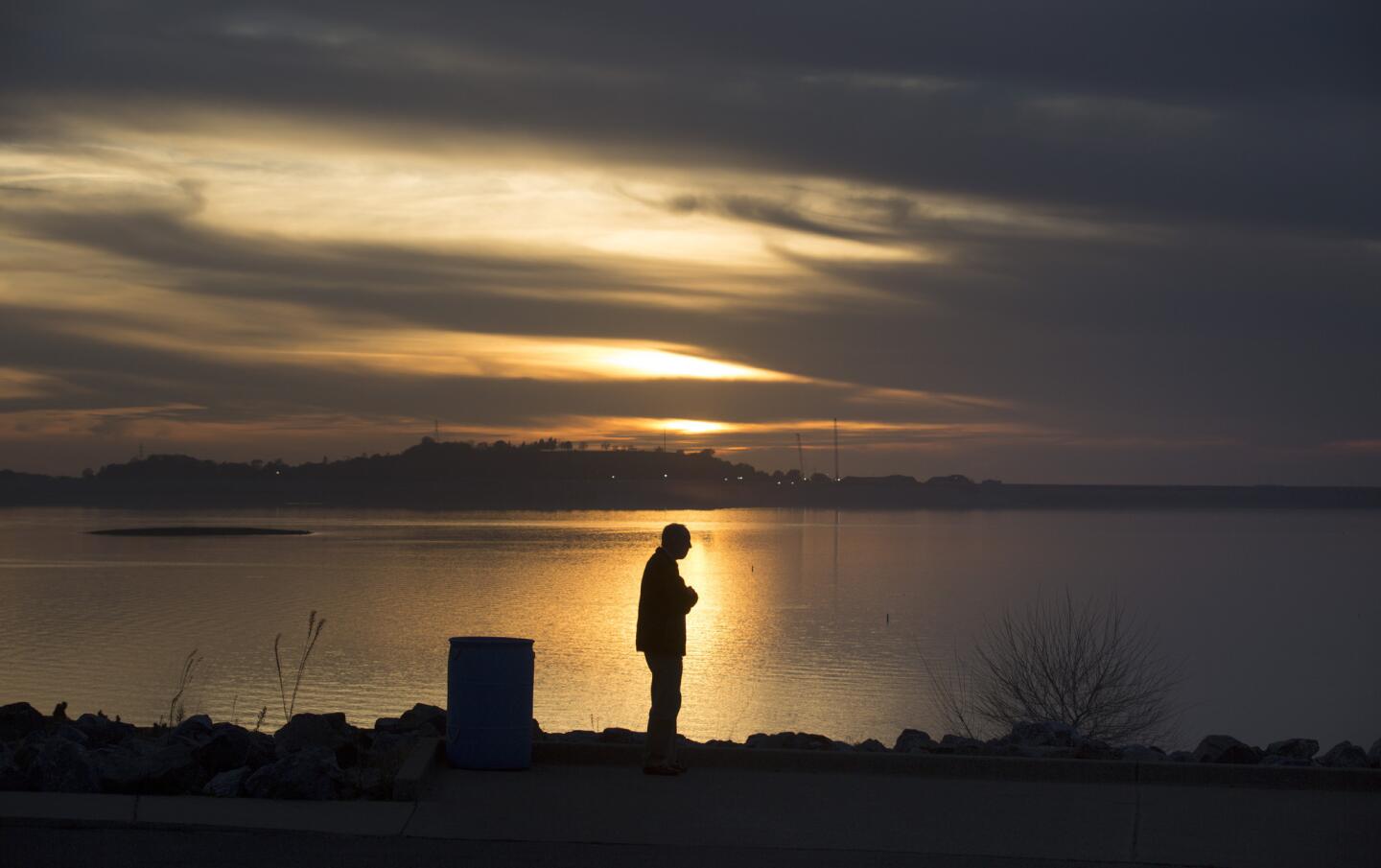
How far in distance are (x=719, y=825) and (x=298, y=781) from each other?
2.89 m

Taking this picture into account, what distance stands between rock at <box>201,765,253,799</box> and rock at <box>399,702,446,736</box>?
13.4 feet

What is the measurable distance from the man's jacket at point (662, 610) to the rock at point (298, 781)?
2602mm

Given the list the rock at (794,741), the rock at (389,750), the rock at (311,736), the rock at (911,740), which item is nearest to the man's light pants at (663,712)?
the rock at (389,750)

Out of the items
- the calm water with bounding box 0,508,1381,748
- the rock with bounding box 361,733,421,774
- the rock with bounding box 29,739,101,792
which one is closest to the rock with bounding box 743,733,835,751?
the rock with bounding box 361,733,421,774

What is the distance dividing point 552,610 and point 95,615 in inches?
898

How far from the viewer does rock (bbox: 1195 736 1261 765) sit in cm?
1522

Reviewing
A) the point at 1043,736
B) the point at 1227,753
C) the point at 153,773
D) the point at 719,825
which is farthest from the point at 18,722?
the point at 1227,753

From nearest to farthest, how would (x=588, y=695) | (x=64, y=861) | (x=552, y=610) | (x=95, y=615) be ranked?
(x=64, y=861) → (x=588, y=695) → (x=95, y=615) → (x=552, y=610)

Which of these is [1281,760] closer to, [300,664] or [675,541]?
[675,541]

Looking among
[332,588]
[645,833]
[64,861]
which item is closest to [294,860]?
[64,861]

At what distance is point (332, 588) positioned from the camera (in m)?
94.8

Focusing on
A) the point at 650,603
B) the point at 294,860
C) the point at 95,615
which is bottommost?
the point at 95,615

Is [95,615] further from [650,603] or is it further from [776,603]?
[650,603]

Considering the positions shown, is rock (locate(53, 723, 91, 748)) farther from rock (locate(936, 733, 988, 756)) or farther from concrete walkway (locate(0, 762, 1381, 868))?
rock (locate(936, 733, 988, 756))
